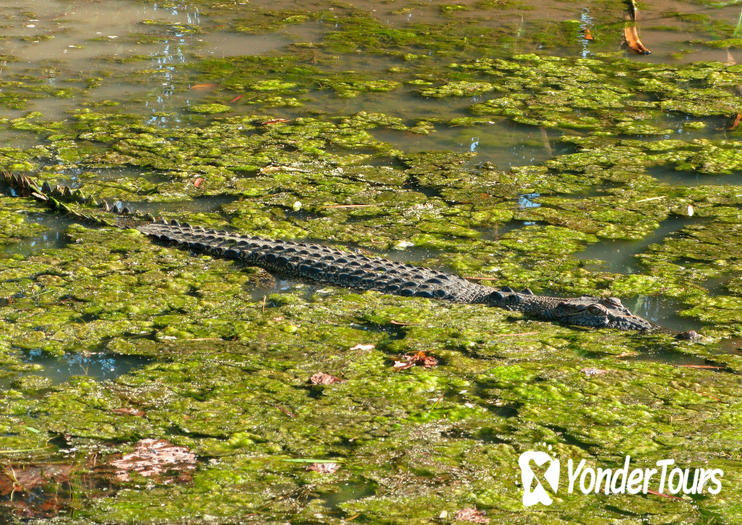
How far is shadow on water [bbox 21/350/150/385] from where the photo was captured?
3.97m

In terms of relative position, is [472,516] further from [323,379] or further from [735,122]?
[735,122]

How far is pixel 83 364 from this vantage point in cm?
406

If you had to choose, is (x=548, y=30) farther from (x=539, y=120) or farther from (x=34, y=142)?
(x=34, y=142)

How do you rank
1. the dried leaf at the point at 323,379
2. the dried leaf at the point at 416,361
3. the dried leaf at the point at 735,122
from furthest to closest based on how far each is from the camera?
the dried leaf at the point at 735,122
the dried leaf at the point at 416,361
the dried leaf at the point at 323,379

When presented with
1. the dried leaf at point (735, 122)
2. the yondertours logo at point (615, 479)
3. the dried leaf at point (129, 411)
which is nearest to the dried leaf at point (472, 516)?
the yondertours logo at point (615, 479)

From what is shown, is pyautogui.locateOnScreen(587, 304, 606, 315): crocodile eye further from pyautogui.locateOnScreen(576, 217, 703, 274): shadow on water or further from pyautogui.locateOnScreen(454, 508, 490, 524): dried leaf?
pyautogui.locateOnScreen(454, 508, 490, 524): dried leaf

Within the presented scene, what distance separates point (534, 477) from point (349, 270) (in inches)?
84.1

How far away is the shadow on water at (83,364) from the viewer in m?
3.97

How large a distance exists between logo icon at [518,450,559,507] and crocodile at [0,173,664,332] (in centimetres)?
138

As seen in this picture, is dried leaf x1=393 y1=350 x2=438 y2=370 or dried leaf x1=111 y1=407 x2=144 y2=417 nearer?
dried leaf x1=111 y1=407 x2=144 y2=417

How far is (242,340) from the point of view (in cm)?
433

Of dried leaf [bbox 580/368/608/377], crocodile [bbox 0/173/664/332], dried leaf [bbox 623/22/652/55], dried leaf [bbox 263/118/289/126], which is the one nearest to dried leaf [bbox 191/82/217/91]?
dried leaf [bbox 263/118/289/126]

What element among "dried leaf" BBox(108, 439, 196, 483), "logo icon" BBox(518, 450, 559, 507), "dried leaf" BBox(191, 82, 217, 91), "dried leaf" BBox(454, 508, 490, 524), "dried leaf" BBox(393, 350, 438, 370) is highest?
"dried leaf" BBox(191, 82, 217, 91)

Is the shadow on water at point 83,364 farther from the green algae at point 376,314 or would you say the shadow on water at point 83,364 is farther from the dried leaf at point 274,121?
the dried leaf at point 274,121
